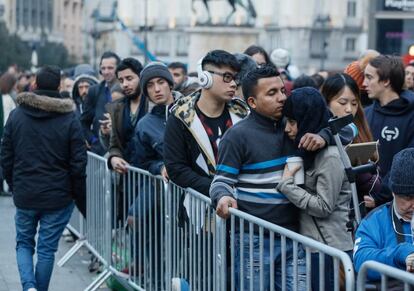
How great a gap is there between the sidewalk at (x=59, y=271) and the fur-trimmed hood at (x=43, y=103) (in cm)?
198

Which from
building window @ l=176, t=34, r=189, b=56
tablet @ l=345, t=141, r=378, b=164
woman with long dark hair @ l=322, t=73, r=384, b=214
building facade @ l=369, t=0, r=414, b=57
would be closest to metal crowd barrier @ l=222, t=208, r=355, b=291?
tablet @ l=345, t=141, r=378, b=164

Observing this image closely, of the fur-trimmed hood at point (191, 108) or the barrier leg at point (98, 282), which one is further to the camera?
the barrier leg at point (98, 282)

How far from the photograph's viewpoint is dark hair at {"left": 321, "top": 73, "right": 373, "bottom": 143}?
25.4 feet

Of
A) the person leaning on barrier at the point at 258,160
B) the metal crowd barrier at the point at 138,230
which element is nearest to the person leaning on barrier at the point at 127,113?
the metal crowd barrier at the point at 138,230

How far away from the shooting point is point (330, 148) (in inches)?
263

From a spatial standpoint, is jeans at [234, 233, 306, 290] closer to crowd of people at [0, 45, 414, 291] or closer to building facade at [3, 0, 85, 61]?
crowd of people at [0, 45, 414, 291]

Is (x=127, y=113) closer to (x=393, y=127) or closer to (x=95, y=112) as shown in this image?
(x=95, y=112)

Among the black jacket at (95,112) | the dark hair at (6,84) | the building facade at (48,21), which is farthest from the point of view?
the building facade at (48,21)

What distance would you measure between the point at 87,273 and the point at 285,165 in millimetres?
5319

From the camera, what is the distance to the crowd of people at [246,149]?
6574 millimetres

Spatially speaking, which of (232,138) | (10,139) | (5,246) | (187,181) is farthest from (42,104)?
(5,246)

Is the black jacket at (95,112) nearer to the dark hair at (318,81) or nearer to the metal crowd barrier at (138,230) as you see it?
the metal crowd barrier at (138,230)

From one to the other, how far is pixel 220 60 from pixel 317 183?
1444 mm

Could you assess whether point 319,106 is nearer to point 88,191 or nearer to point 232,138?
point 232,138
